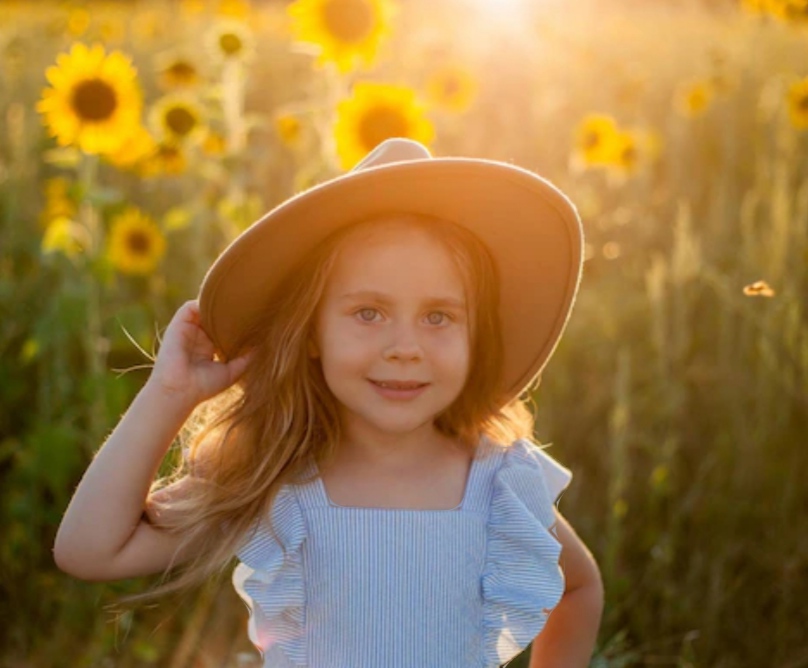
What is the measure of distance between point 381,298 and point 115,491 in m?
0.47

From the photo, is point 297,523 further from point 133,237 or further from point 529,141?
point 529,141

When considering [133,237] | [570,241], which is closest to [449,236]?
[570,241]

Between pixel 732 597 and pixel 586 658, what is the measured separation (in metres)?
0.95

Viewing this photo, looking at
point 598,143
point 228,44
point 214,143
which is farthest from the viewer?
point 598,143

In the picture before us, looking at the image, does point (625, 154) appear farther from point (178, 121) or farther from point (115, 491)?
point (115, 491)

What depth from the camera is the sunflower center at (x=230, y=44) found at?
10.9 ft

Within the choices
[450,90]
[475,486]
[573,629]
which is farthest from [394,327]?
[450,90]

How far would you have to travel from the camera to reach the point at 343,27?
11.2ft

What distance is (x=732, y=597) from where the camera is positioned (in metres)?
2.75

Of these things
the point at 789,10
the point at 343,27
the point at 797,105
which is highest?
the point at 789,10

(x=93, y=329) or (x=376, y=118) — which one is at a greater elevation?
(x=376, y=118)

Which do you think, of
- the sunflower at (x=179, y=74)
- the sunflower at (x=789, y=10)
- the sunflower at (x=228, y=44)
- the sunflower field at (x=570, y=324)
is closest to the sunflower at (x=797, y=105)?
the sunflower field at (x=570, y=324)

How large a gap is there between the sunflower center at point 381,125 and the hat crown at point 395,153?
50.3 inches

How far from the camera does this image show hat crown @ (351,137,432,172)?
5.75ft
